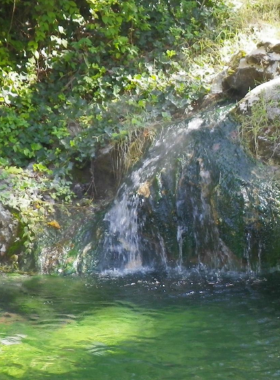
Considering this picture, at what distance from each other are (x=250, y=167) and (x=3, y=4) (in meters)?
5.31

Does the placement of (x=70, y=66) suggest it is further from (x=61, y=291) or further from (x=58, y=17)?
(x=61, y=291)

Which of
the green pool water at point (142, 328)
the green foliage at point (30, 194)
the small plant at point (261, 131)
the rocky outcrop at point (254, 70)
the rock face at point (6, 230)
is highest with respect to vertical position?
the rocky outcrop at point (254, 70)

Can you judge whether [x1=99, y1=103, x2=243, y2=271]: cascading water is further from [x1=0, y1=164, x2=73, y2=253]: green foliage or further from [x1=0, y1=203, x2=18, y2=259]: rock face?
[x1=0, y1=203, x2=18, y2=259]: rock face

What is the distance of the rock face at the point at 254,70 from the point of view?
7195 millimetres

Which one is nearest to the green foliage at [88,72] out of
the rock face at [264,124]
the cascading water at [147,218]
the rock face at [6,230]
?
the cascading water at [147,218]

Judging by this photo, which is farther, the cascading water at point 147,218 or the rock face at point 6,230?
the rock face at point 6,230

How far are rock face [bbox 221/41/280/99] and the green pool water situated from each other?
311 cm

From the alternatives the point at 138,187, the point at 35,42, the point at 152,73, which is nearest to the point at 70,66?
the point at 35,42

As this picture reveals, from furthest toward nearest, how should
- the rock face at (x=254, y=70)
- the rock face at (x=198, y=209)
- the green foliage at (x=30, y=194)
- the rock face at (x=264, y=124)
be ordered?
the rock face at (x=254, y=70) → the green foliage at (x=30, y=194) → the rock face at (x=264, y=124) → the rock face at (x=198, y=209)

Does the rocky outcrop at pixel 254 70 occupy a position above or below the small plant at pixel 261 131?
above

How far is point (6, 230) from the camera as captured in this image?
6.23 metres

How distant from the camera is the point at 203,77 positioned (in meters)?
8.05

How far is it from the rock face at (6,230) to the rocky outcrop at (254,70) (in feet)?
11.9

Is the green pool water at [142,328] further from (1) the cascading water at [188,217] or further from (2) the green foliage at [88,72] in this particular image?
(2) the green foliage at [88,72]
